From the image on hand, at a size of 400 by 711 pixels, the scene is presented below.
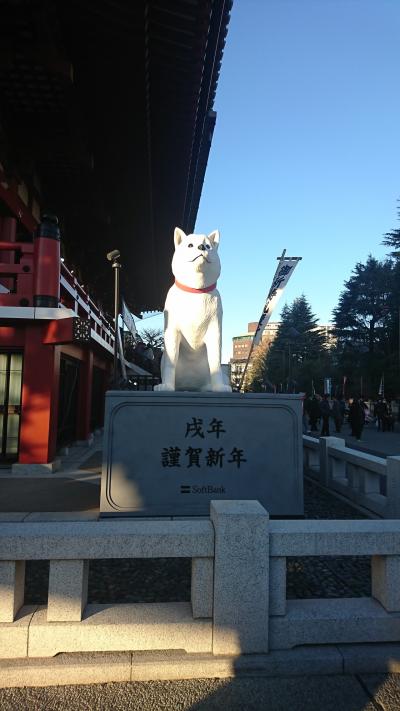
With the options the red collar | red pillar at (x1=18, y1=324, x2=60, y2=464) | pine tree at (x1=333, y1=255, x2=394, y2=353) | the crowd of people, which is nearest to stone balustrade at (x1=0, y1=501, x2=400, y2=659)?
the red collar

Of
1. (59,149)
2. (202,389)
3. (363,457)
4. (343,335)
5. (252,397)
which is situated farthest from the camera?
(343,335)

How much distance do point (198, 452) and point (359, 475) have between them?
8.22ft

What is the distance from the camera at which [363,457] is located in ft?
18.8

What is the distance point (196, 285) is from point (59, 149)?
4.34 m

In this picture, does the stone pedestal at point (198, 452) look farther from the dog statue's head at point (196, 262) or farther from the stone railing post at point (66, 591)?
the stone railing post at point (66, 591)

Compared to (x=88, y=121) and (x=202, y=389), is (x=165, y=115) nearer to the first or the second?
(x=88, y=121)

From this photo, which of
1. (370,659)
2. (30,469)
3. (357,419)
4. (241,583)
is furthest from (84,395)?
(370,659)

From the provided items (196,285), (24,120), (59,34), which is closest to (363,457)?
(196,285)

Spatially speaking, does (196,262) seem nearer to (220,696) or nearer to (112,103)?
(112,103)

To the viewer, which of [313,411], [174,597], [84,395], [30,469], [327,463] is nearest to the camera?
[174,597]

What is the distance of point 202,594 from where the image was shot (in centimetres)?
235

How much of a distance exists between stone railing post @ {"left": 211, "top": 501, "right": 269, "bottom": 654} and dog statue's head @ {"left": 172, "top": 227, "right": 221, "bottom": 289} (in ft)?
9.83

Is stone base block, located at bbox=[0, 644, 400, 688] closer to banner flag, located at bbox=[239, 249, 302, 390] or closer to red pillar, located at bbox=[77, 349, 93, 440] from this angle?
banner flag, located at bbox=[239, 249, 302, 390]

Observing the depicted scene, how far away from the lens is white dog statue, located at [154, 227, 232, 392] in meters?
4.82
